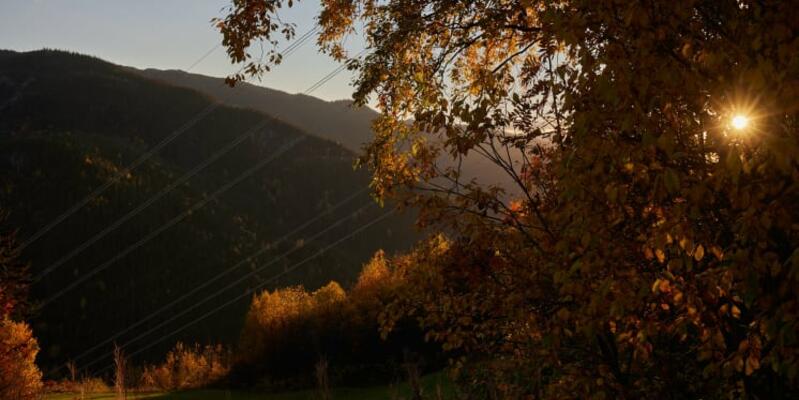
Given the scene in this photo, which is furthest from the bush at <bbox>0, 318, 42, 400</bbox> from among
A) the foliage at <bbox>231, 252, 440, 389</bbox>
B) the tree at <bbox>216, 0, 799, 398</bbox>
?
the foliage at <bbox>231, 252, 440, 389</bbox>

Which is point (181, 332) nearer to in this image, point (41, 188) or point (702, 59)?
point (41, 188)

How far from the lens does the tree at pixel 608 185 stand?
274 cm

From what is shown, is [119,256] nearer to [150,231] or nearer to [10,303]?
[150,231]

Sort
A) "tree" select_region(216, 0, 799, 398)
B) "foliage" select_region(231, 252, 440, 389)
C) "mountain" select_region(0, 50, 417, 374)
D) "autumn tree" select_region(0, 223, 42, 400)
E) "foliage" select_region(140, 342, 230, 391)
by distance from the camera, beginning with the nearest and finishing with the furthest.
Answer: "tree" select_region(216, 0, 799, 398) < "autumn tree" select_region(0, 223, 42, 400) < "foliage" select_region(231, 252, 440, 389) < "foliage" select_region(140, 342, 230, 391) < "mountain" select_region(0, 50, 417, 374)

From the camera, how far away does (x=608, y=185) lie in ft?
9.71

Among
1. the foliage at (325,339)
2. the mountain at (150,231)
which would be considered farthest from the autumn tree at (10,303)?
the mountain at (150,231)

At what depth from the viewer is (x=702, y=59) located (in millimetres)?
2867

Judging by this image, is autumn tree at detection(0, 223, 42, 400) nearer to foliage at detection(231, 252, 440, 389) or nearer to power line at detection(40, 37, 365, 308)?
foliage at detection(231, 252, 440, 389)

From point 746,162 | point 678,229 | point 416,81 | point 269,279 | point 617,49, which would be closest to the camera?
point 746,162

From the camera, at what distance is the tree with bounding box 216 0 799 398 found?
2.74m

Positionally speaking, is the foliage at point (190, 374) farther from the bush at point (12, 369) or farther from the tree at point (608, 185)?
the tree at point (608, 185)

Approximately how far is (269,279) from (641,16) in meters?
110

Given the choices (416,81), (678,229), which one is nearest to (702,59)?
(678,229)

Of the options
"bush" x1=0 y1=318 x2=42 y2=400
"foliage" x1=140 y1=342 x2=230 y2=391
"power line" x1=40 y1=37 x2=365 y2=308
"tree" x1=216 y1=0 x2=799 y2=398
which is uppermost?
"power line" x1=40 y1=37 x2=365 y2=308
